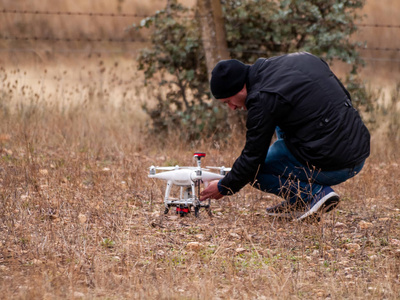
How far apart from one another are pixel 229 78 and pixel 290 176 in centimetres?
95

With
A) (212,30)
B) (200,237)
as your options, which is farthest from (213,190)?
(212,30)

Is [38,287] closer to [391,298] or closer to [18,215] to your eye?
[18,215]

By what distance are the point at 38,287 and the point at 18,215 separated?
1.46 meters

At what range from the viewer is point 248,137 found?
13.4 feet

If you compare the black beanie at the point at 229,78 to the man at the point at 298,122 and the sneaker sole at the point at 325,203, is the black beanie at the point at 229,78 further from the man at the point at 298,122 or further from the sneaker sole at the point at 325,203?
the sneaker sole at the point at 325,203

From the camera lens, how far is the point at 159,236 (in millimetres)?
4199

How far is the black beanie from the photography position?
4.05 meters

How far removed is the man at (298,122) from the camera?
401cm

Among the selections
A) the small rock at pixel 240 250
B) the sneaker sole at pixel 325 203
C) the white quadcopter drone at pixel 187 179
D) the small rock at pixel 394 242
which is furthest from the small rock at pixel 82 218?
the small rock at pixel 394 242

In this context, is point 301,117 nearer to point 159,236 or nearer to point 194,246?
point 194,246

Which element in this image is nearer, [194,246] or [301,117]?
[194,246]

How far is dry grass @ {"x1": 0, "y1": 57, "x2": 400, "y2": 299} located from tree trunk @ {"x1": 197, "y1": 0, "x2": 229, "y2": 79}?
143 centimetres

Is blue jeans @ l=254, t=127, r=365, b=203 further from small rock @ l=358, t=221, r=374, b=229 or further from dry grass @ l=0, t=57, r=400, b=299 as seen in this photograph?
small rock @ l=358, t=221, r=374, b=229

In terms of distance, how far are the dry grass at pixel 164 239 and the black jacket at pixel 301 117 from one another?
497mm
